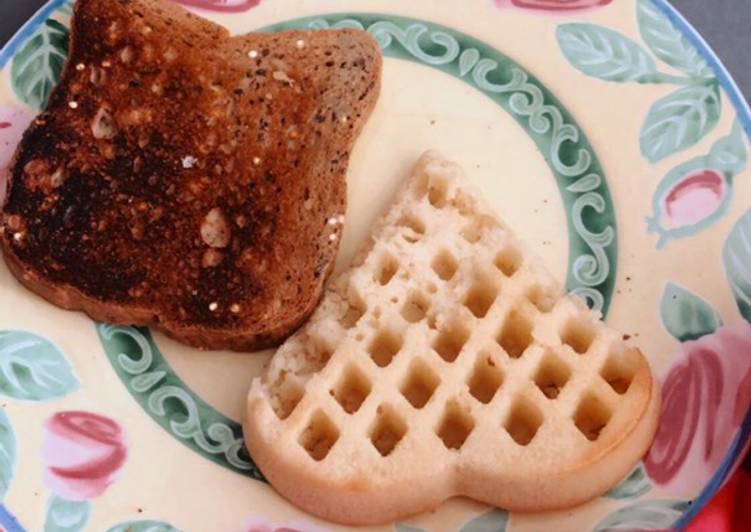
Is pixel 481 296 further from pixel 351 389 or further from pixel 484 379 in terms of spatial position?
pixel 351 389

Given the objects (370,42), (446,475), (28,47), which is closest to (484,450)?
(446,475)

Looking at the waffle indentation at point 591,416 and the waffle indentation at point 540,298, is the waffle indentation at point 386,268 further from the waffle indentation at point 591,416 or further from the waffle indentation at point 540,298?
the waffle indentation at point 591,416

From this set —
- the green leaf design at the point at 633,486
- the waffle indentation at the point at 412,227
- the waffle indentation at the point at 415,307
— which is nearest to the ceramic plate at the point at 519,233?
the green leaf design at the point at 633,486

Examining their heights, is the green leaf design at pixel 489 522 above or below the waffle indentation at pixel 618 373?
below

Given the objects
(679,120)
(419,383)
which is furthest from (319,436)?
(679,120)

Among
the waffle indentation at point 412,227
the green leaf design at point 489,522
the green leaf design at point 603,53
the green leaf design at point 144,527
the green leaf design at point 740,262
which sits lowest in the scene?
the green leaf design at point 144,527

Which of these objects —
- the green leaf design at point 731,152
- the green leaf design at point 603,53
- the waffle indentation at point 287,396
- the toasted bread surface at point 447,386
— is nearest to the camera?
the toasted bread surface at point 447,386

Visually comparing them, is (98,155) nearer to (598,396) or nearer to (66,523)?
(66,523)
